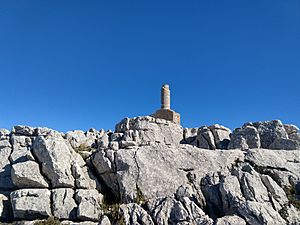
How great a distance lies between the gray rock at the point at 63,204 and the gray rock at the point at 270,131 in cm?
2481

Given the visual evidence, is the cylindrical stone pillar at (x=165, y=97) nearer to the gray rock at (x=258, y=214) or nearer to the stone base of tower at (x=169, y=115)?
the stone base of tower at (x=169, y=115)

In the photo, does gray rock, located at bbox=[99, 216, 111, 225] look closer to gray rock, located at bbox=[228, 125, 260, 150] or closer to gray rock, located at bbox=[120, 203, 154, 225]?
gray rock, located at bbox=[120, 203, 154, 225]

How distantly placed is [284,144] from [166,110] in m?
25.9

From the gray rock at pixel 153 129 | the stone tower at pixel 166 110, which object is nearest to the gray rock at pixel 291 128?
the gray rock at pixel 153 129

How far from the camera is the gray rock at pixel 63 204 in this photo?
22514 millimetres

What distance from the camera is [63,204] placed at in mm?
23047

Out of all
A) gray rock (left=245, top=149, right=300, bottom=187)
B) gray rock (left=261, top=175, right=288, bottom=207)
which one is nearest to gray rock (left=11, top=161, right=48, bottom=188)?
Answer: gray rock (left=261, top=175, right=288, bottom=207)

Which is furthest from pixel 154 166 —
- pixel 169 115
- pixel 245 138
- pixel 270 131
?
pixel 169 115

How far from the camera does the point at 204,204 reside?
2345cm

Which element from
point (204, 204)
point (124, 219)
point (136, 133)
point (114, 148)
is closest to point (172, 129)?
point (136, 133)

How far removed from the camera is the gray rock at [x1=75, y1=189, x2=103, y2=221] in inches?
882

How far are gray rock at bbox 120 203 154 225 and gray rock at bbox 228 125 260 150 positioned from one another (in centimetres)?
1802

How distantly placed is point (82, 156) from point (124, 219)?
980 cm

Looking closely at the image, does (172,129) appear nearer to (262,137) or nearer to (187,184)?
(262,137)
